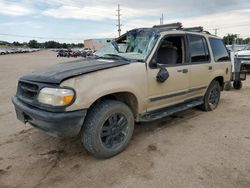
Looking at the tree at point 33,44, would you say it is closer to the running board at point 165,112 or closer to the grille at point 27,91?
the running board at point 165,112

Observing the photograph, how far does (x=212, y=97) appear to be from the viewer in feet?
19.5

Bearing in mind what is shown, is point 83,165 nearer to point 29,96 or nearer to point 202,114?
point 29,96

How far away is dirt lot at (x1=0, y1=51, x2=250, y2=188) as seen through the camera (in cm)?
302

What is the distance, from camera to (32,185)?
9.70 feet

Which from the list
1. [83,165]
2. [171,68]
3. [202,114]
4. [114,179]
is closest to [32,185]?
[83,165]

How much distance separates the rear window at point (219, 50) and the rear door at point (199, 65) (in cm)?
30

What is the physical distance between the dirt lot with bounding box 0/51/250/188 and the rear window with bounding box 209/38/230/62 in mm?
1548

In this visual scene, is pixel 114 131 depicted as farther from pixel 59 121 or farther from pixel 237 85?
→ pixel 237 85

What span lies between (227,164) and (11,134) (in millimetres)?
3729

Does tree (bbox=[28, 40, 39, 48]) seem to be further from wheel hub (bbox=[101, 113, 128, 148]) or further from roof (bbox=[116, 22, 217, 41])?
wheel hub (bbox=[101, 113, 128, 148])

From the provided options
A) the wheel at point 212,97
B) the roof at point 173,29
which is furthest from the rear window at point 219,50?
the wheel at point 212,97

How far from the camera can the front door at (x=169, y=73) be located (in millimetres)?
4039

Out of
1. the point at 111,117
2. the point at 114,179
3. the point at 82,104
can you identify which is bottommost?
the point at 114,179

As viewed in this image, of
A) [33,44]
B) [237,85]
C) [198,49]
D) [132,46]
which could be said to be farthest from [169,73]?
[33,44]
